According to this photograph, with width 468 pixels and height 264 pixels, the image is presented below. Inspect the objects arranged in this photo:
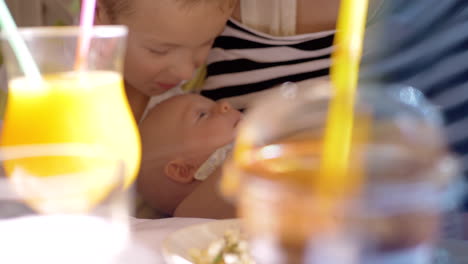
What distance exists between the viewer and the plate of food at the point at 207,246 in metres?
0.66

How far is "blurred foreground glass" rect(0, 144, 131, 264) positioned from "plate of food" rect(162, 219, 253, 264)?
219 mm

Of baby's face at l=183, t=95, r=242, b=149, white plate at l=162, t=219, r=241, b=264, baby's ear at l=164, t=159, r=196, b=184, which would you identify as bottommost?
baby's ear at l=164, t=159, r=196, b=184

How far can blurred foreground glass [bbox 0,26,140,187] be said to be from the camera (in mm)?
741

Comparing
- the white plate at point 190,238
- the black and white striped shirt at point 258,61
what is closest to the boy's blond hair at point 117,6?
the black and white striped shirt at point 258,61

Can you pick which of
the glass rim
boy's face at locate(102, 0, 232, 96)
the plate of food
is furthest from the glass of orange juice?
boy's face at locate(102, 0, 232, 96)

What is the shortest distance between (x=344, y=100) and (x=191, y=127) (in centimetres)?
84

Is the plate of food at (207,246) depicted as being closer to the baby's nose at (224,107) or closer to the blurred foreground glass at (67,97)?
the blurred foreground glass at (67,97)

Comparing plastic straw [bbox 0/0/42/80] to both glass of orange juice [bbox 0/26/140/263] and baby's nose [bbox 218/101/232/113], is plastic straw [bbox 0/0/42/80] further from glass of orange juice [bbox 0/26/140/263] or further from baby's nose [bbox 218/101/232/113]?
baby's nose [bbox 218/101/232/113]

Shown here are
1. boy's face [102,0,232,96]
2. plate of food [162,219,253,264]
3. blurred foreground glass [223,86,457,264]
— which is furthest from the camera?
boy's face [102,0,232,96]

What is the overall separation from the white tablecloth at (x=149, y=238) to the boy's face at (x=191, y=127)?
332 mm

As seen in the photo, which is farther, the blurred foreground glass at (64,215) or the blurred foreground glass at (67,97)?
the blurred foreground glass at (67,97)

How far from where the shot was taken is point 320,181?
1.19 feet

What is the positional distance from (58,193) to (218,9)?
87 centimetres

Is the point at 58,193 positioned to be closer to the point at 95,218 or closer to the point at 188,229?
the point at 95,218
